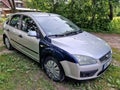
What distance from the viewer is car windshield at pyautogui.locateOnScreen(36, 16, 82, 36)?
489cm

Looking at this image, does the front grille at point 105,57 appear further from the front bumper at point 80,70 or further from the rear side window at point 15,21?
the rear side window at point 15,21

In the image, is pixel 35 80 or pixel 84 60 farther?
pixel 35 80

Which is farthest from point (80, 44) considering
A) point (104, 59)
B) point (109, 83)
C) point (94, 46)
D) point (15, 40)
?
point (15, 40)

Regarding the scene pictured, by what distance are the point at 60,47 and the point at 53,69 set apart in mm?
579

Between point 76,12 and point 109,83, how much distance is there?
8.35 meters

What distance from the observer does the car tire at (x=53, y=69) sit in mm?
4273

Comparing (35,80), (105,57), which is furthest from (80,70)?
(35,80)

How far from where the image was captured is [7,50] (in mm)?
6891

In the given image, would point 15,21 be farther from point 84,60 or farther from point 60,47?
point 84,60

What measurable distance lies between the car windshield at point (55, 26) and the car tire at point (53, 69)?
702 millimetres

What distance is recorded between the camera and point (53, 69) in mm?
4449

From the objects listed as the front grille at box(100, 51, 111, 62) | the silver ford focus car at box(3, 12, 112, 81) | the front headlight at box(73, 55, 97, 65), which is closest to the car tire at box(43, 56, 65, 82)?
the silver ford focus car at box(3, 12, 112, 81)

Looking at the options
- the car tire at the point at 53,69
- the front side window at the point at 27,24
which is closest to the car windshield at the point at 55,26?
the front side window at the point at 27,24

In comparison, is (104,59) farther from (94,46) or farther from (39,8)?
(39,8)
